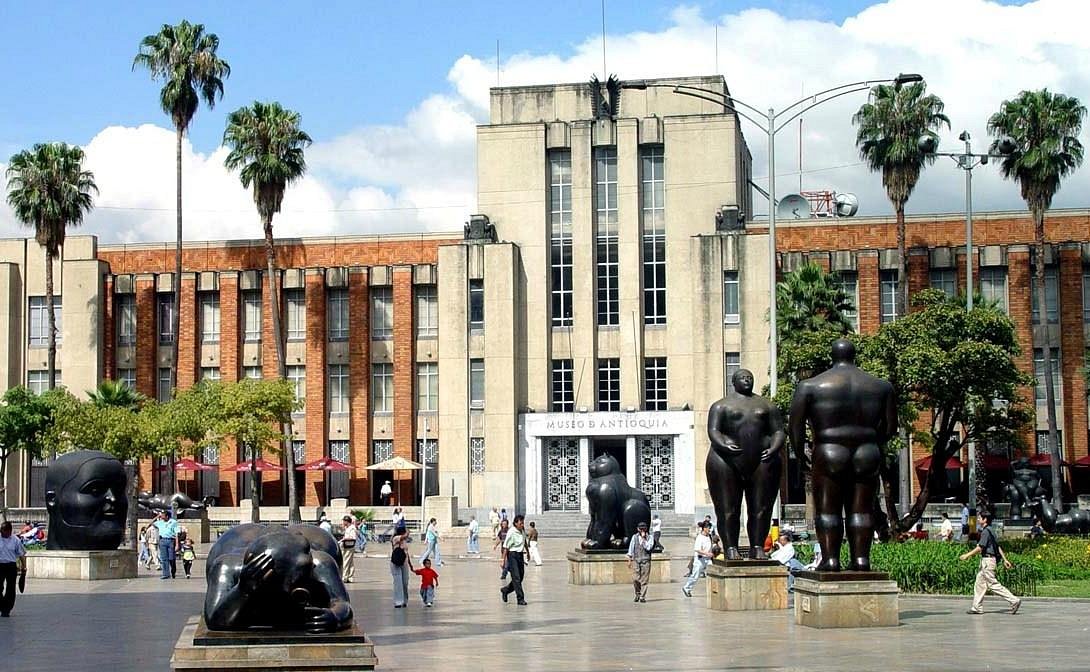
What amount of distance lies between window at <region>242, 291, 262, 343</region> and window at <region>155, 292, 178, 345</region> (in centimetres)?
351

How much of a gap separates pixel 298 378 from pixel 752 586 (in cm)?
4732

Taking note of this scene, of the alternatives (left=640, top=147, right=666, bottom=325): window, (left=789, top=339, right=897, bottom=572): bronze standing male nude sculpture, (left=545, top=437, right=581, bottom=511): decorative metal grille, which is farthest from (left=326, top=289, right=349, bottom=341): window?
(left=789, top=339, right=897, bottom=572): bronze standing male nude sculpture

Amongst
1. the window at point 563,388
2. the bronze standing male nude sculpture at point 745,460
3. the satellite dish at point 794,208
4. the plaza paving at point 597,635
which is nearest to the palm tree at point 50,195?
the window at point 563,388

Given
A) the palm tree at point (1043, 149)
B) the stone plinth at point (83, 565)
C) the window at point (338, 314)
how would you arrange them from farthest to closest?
the window at point (338, 314) < the palm tree at point (1043, 149) < the stone plinth at point (83, 565)

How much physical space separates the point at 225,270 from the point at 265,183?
19.7 feet

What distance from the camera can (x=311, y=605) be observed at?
12.8 m

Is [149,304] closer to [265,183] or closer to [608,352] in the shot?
[265,183]

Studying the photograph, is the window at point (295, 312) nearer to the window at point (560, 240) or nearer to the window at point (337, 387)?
the window at point (337, 387)

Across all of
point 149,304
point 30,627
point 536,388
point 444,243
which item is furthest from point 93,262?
point 30,627

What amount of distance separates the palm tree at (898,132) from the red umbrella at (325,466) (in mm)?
24834

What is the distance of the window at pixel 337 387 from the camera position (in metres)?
66.5

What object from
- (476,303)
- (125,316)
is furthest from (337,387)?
(125,316)

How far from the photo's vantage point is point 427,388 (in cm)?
6594

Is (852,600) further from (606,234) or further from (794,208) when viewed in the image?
(794,208)
